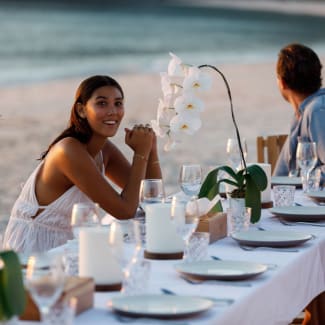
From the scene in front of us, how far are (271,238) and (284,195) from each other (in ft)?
2.46

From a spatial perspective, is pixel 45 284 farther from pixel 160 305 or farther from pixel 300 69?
pixel 300 69

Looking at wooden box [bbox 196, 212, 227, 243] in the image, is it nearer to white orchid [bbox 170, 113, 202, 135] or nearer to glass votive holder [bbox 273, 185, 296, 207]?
white orchid [bbox 170, 113, 202, 135]

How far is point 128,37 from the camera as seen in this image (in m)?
24.1

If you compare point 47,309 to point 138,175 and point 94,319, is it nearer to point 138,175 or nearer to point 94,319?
point 94,319

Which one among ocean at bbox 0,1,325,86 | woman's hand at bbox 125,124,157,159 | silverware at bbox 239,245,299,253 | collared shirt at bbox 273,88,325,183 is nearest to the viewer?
silverware at bbox 239,245,299,253

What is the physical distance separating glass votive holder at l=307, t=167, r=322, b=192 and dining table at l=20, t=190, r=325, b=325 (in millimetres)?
880

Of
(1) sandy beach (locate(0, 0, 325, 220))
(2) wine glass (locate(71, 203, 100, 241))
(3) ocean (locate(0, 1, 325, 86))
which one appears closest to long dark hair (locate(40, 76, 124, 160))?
(2) wine glass (locate(71, 203, 100, 241))

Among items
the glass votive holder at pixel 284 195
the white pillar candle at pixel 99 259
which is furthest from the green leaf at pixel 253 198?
the white pillar candle at pixel 99 259

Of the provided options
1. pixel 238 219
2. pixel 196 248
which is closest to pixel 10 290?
pixel 196 248

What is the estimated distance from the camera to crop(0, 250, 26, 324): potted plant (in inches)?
82.7

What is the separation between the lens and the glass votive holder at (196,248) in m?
2.87

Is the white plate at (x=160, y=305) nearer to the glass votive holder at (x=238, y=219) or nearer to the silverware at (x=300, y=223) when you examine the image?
the glass votive holder at (x=238, y=219)

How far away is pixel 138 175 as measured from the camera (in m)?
4.11

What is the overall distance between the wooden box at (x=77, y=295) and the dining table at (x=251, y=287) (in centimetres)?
2
